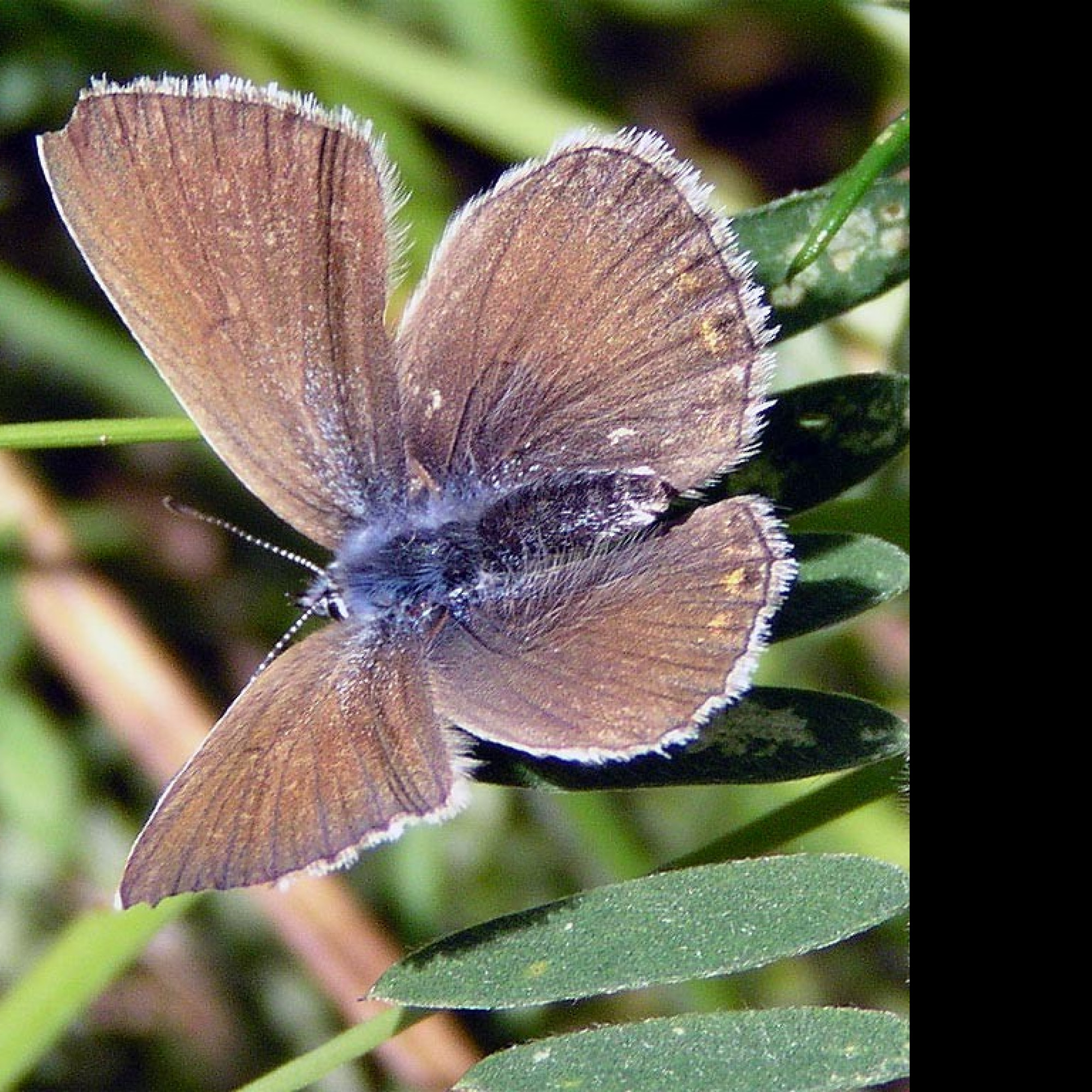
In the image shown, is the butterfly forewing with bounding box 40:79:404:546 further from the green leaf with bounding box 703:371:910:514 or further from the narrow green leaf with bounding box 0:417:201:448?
the green leaf with bounding box 703:371:910:514

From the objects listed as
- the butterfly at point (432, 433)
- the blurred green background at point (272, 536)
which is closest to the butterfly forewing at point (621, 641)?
the butterfly at point (432, 433)

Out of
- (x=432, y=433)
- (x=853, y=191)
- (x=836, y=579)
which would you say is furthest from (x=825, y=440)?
(x=432, y=433)

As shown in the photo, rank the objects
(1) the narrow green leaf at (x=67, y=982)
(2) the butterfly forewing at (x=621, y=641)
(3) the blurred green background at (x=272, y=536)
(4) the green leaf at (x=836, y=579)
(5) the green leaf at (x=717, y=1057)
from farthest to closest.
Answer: (3) the blurred green background at (x=272, y=536) < (1) the narrow green leaf at (x=67, y=982) < (4) the green leaf at (x=836, y=579) < (2) the butterfly forewing at (x=621, y=641) < (5) the green leaf at (x=717, y=1057)

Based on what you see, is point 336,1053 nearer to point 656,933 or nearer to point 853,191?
A: point 656,933

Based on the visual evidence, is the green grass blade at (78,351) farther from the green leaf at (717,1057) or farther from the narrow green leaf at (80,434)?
the green leaf at (717,1057)

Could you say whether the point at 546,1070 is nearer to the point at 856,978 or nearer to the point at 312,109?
the point at 312,109
